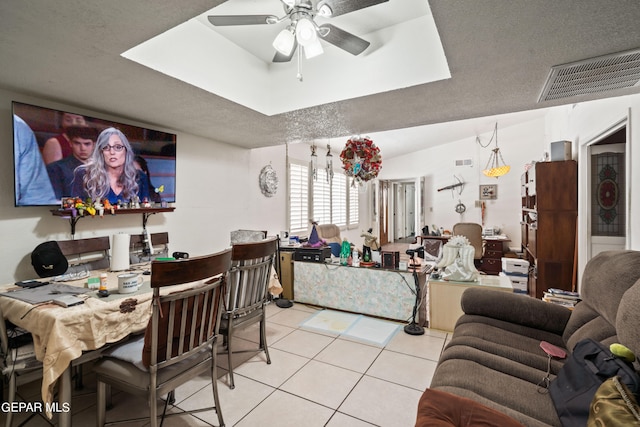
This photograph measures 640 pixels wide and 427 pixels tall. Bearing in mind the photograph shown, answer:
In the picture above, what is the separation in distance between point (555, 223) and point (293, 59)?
3669 mm

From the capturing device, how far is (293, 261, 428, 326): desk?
3.26 metres

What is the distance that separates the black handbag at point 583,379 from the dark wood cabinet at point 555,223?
→ 2.90 meters

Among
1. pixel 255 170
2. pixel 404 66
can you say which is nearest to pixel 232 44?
pixel 404 66

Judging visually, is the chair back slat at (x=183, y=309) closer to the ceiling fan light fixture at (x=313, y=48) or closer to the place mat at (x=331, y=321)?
the ceiling fan light fixture at (x=313, y=48)

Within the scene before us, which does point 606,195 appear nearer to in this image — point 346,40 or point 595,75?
point 595,75

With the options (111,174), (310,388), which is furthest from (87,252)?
(310,388)

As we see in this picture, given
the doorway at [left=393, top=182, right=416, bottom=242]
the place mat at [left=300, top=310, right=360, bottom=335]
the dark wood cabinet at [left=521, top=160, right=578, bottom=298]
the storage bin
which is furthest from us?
the doorway at [left=393, top=182, right=416, bottom=242]

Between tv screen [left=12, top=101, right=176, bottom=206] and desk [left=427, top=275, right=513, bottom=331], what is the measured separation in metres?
3.10

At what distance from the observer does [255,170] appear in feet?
15.3

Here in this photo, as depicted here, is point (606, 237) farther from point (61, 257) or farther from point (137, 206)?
point (61, 257)

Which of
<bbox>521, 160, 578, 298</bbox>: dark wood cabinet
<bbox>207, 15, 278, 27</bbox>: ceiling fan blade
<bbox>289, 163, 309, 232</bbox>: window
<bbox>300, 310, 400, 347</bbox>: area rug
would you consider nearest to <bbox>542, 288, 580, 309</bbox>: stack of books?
<bbox>521, 160, 578, 298</bbox>: dark wood cabinet

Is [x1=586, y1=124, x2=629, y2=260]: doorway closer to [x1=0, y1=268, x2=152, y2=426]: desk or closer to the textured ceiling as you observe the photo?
the textured ceiling

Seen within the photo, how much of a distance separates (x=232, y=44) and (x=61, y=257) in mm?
2304

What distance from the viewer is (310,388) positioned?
7.04ft
